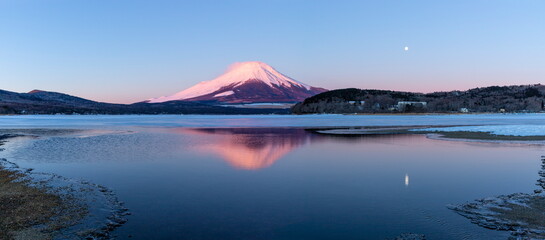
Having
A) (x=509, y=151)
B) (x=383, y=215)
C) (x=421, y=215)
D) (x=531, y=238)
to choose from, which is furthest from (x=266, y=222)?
(x=509, y=151)

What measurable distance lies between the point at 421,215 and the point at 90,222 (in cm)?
894

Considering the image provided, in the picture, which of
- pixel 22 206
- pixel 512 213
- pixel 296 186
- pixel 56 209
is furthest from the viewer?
pixel 296 186

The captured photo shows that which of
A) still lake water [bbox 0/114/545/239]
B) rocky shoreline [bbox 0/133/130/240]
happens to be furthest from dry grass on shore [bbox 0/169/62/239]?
still lake water [bbox 0/114/545/239]

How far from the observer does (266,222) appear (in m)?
10.5

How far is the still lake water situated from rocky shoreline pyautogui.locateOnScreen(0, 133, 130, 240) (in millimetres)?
580

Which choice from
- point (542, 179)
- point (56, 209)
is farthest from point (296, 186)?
point (542, 179)

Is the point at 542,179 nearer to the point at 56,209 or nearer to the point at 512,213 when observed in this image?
the point at 512,213

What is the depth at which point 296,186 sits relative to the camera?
15375mm

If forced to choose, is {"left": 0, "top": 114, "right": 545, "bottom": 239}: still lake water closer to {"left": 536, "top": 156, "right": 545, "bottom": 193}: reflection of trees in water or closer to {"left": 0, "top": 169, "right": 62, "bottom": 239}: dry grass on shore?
{"left": 536, "top": 156, "right": 545, "bottom": 193}: reflection of trees in water

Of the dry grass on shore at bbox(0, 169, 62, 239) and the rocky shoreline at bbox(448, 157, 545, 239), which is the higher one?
the dry grass on shore at bbox(0, 169, 62, 239)

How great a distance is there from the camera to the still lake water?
10.0m

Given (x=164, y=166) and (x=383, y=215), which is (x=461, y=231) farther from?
(x=164, y=166)

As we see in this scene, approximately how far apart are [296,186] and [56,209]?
8133mm

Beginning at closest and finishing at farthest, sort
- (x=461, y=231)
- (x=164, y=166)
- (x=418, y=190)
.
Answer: (x=461, y=231) → (x=418, y=190) → (x=164, y=166)
